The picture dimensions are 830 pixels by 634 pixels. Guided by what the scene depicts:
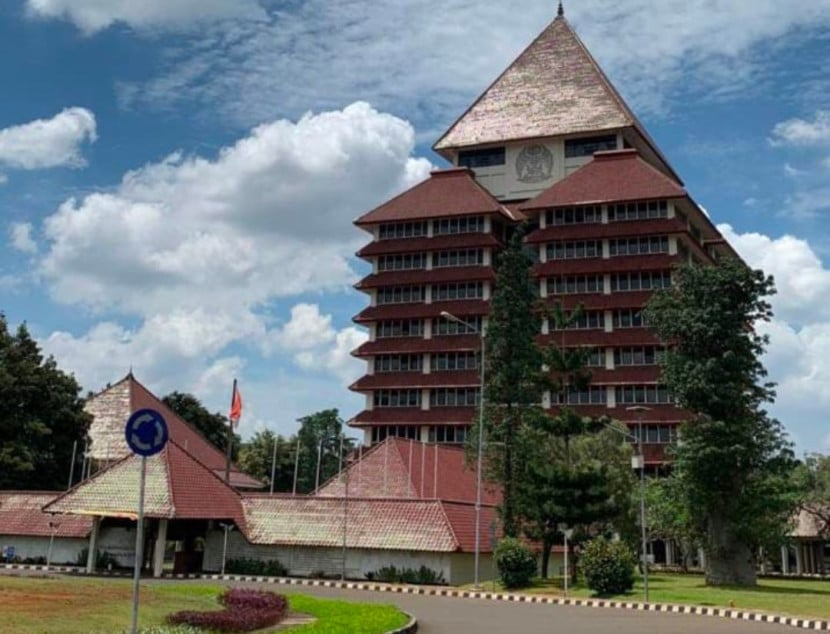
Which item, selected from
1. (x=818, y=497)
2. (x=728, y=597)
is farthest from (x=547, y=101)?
(x=728, y=597)

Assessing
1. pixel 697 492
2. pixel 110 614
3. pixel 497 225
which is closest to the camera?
pixel 110 614

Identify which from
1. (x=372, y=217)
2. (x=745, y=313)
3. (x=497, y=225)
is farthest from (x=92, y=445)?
(x=745, y=313)

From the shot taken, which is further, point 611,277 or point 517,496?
point 611,277

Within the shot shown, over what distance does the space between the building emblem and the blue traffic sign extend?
66.1 m

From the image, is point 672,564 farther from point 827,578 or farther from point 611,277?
point 611,277

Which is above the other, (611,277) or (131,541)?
(611,277)

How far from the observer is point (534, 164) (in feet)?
248

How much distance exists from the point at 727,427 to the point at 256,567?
20450mm

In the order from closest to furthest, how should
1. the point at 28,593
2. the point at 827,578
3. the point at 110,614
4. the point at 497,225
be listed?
→ the point at 110,614 < the point at 28,593 < the point at 827,578 < the point at 497,225

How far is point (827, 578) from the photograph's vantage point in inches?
2141

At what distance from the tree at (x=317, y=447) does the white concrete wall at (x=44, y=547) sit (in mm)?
46686

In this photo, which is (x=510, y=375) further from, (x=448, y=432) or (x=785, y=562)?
(x=785, y=562)

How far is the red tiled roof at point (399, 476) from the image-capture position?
45125 millimetres

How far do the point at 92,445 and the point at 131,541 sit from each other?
18.4 meters
